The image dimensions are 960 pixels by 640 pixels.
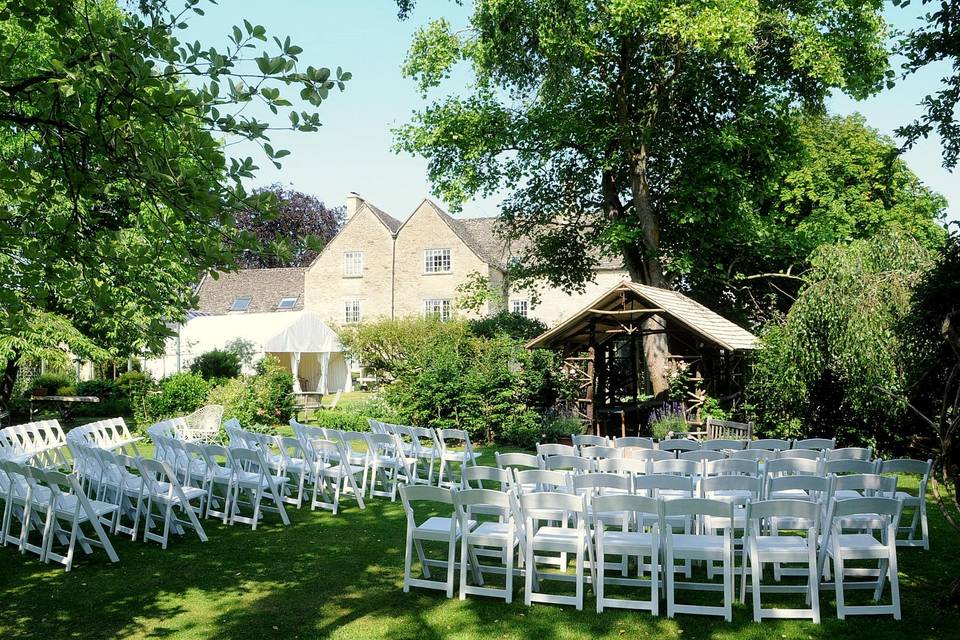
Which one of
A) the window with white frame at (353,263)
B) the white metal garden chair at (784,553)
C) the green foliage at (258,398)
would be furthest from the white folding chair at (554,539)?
the window with white frame at (353,263)

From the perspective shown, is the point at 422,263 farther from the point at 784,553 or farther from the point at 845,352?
the point at 784,553

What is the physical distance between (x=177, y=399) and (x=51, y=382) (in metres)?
6.97

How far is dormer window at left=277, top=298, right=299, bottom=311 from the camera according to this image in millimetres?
43000

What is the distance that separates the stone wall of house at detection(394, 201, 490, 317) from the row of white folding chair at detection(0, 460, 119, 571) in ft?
93.7

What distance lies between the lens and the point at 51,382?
24078 millimetres

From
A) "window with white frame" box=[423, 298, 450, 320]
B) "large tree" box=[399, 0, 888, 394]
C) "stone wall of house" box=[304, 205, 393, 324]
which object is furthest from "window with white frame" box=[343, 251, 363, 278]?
"large tree" box=[399, 0, 888, 394]

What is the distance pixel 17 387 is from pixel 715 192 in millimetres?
19715

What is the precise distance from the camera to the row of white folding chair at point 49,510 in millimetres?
7164

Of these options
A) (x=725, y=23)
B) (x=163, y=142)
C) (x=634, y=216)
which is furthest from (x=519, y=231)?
(x=163, y=142)

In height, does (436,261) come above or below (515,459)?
above

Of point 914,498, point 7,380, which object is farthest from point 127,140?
point 7,380

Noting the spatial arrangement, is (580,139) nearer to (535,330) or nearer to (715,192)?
(715,192)

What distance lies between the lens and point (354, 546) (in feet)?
27.5

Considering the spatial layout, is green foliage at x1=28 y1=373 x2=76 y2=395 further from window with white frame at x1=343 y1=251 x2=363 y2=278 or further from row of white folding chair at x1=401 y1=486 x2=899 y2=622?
row of white folding chair at x1=401 y1=486 x2=899 y2=622
